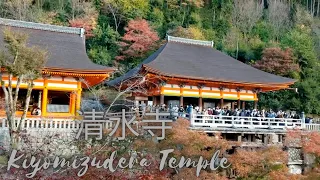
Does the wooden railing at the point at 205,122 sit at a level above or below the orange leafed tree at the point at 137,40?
below

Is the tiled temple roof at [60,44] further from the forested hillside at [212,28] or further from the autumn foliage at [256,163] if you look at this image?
the forested hillside at [212,28]

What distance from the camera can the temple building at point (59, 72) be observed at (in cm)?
1456

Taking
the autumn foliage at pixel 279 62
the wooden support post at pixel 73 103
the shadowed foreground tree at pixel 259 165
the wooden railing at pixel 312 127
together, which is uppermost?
the autumn foliage at pixel 279 62

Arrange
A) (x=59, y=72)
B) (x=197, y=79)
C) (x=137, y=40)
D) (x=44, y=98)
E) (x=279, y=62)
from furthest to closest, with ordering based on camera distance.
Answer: (x=137, y=40)
(x=279, y=62)
(x=197, y=79)
(x=44, y=98)
(x=59, y=72)

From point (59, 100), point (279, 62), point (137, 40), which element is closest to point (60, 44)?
point (59, 100)

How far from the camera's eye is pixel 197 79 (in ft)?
55.6

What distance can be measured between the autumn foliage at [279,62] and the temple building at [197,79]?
751cm

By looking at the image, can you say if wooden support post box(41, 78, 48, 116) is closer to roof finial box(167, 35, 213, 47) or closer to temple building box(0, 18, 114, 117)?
temple building box(0, 18, 114, 117)

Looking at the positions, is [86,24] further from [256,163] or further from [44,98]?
[256,163]

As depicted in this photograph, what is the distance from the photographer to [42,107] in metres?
14.9

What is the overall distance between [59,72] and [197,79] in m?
6.61

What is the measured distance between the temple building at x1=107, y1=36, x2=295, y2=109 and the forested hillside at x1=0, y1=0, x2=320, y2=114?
782cm

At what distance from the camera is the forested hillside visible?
27438 mm

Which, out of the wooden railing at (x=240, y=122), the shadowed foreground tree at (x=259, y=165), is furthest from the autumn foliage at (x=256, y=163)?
the wooden railing at (x=240, y=122)
